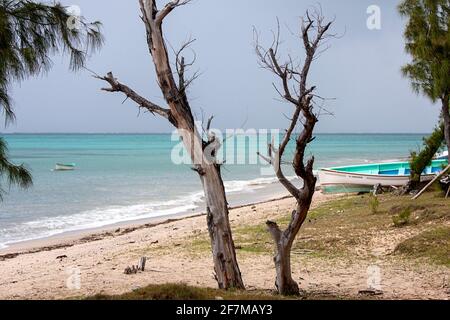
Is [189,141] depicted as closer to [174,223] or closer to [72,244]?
[72,244]

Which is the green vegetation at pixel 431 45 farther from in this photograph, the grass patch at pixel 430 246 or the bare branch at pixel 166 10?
the bare branch at pixel 166 10

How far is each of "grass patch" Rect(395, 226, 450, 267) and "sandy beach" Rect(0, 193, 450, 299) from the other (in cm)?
35

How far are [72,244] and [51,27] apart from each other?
901cm

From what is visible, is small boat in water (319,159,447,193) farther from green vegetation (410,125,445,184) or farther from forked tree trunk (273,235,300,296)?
forked tree trunk (273,235,300,296)

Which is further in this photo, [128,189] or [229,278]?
[128,189]

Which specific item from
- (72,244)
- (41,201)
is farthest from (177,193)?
(72,244)

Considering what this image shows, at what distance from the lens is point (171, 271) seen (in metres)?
9.17

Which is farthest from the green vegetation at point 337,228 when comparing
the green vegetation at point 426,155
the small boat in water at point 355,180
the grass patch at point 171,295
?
the small boat in water at point 355,180

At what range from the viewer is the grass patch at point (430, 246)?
362 inches

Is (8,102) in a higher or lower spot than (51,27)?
lower

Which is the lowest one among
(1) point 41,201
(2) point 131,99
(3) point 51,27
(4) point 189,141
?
(1) point 41,201

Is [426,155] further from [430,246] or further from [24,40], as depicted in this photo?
[24,40]

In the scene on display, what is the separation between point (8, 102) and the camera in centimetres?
671

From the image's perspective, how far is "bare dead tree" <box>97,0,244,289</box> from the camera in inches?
283
